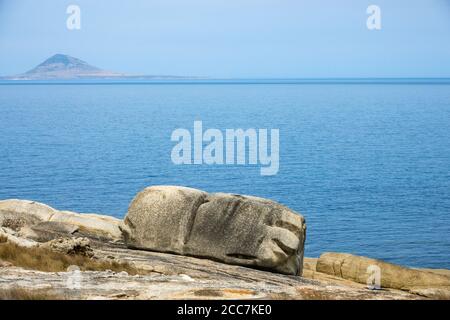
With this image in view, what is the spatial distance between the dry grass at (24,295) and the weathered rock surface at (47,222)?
1070cm

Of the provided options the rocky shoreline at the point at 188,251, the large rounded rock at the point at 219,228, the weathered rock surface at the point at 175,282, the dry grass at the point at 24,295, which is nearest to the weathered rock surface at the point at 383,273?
the rocky shoreline at the point at 188,251

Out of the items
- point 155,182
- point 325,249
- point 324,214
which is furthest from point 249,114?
point 325,249

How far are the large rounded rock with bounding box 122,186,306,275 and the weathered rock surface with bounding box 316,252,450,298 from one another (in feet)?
17.8

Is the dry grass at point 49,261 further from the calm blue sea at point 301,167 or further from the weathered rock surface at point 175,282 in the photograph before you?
the calm blue sea at point 301,167

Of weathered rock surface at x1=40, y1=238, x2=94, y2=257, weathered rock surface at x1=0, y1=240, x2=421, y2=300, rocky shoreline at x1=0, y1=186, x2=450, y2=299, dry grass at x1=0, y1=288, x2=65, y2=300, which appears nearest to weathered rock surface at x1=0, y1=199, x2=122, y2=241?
rocky shoreline at x1=0, y1=186, x2=450, y2=299

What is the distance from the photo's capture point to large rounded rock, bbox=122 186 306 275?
2872 centimetres

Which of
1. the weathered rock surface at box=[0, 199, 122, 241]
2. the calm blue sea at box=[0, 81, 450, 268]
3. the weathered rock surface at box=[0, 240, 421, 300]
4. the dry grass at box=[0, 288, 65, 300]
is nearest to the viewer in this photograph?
the dry grass at box=[0, 288, 65, 300]

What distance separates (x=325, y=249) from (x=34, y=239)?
1035 inches

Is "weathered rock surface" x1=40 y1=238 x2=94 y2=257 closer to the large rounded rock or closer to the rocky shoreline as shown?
the rocky shoreline

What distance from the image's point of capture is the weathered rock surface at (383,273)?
34125mm

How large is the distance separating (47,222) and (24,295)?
43.4 feet

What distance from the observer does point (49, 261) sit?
1012 inches

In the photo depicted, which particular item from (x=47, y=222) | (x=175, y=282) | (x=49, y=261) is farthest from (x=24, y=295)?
(x=47, y=222)

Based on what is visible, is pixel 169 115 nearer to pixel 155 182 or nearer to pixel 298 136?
pixel 298 136
